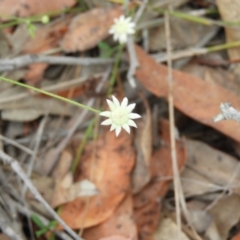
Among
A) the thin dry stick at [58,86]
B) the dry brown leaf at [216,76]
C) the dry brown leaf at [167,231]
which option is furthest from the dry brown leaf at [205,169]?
the thin dry stick at [58,86]

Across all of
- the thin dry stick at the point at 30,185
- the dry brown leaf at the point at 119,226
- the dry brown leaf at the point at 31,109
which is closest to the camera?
the thin dry stick at the point at 30,185

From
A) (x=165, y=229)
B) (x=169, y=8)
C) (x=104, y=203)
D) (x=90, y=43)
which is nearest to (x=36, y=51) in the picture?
(x=90, y=43)

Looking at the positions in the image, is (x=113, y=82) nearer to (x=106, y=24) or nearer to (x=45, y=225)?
(x=106, y=24)

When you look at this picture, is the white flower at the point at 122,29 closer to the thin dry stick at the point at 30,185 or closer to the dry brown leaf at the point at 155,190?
the dry brown leaf at the point at 155,190

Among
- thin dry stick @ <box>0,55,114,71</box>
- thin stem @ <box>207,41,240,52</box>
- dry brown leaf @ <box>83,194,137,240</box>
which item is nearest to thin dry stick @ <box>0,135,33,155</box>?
thin dry stick @ <box>0,55,114,71</box>

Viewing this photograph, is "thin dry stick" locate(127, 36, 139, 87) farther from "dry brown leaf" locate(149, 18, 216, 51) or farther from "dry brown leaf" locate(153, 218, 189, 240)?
"dry brown leaf" locate(153, 218, 189, 240)

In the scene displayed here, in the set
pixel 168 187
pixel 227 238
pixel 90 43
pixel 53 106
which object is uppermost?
pixel 90 43
